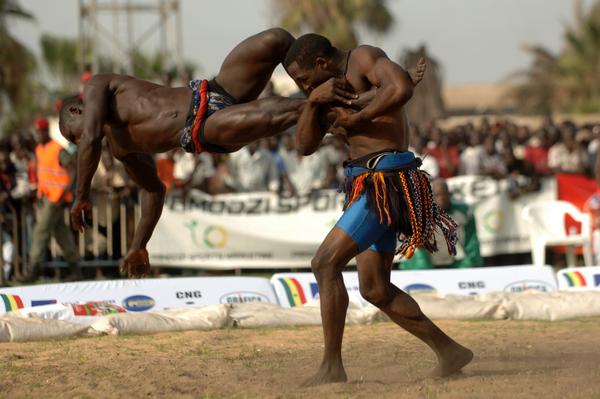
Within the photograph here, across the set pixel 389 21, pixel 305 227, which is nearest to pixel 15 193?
pixel 305 227

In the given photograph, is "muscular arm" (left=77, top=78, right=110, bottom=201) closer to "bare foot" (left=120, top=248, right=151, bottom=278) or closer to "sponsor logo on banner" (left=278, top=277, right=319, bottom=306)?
"bare foot" (left=120, top=248, right=151, bottom=278)

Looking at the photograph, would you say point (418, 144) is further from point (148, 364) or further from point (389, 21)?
point (389, 21)

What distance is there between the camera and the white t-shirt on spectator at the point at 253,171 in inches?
555

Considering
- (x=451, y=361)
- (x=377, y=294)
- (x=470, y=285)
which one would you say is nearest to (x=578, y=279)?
(x=470, y=285)

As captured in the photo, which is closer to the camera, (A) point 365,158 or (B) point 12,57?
(A) point 365,158

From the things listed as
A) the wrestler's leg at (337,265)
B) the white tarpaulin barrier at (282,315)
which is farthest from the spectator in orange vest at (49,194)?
the wrestler's leg at (337,265)

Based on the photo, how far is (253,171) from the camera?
1415 cm

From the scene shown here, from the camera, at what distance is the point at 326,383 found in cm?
596

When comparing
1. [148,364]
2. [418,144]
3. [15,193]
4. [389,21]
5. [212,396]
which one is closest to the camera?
[212,396]

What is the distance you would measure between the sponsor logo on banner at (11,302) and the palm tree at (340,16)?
22350mm

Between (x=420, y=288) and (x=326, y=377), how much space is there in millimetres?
4243

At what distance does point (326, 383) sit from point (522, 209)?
8.01m

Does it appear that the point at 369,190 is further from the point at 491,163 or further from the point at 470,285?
the point at 491,163

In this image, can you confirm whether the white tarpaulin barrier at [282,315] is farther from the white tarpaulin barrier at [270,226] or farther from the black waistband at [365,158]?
the white tarpaulin barrier at [270,226]
